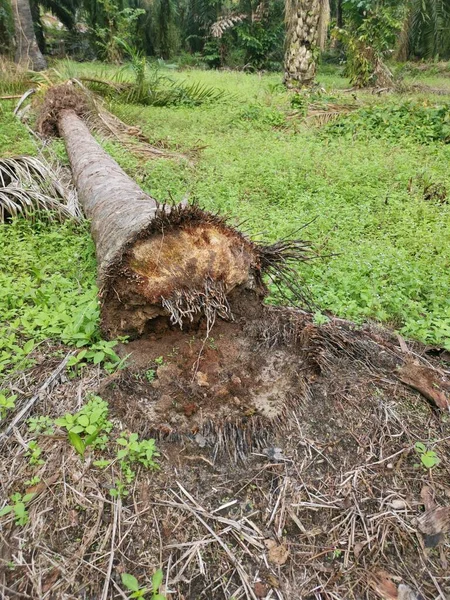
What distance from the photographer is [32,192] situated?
433 centimetres

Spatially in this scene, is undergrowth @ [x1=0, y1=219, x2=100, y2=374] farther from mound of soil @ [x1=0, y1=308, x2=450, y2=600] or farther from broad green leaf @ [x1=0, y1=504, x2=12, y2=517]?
broad green leaf @ [x1=0, y1=504, x2=12, y2=517]

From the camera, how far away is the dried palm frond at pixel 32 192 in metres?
4.24

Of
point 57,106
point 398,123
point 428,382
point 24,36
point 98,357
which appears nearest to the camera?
point 98,357

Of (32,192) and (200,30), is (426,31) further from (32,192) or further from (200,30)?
(32,192)

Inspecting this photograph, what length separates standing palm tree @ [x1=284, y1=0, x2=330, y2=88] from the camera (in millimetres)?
9570

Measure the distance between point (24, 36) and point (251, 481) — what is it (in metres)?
13.9

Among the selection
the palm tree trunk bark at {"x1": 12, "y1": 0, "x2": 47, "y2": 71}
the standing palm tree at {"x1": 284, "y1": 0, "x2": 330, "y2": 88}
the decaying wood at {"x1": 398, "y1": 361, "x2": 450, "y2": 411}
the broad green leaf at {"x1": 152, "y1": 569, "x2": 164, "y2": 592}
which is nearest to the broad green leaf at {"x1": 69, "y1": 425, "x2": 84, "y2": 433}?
the broad green leaf at {"x1": 152, "y1": 569, "x2": 164, "y2": 592}

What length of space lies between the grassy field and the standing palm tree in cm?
77

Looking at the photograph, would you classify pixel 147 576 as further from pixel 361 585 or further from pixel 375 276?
pixel 375 276

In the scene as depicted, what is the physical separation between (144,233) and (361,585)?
67.8 inches

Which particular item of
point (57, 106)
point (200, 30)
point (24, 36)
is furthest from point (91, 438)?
point (200, 30)

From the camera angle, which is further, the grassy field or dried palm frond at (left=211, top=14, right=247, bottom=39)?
dried palm frond at (left=211, top=14, right=247, bottom=39)

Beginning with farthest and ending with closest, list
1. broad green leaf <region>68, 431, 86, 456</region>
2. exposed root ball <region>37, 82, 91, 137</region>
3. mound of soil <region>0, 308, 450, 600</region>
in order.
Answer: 1. exposed root ball <region>37, 82, 91, 137</region>
2. broad green leaf <region>68, 431, 86, 456</region>
3. mound of soil <region>0, 308, 450, 600</region>

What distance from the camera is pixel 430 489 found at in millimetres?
1865
